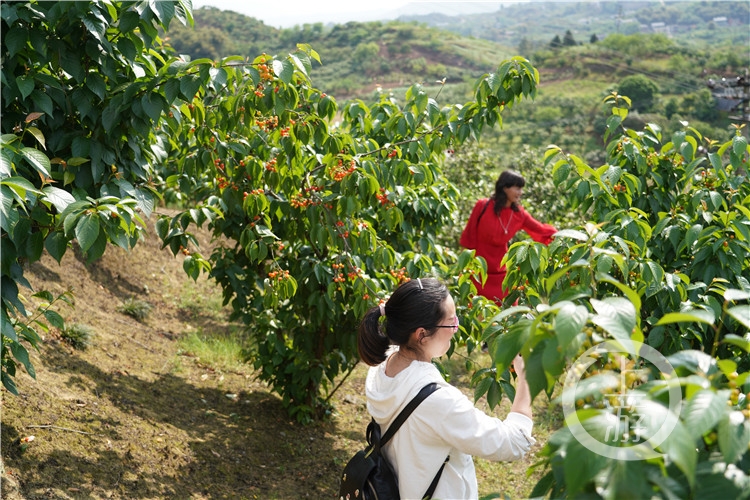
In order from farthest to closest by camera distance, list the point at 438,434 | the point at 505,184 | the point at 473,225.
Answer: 1. the point at 473,225
2. the point at 505,184
3. the point at 438,434

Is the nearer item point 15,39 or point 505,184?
point 15,39

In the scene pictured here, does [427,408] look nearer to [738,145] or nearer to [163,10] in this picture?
[163,10]

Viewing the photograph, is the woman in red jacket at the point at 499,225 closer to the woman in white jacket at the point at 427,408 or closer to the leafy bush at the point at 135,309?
the leafy bush at the point at 135,309

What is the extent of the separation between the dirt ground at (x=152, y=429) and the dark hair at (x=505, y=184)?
A: 1572 mm

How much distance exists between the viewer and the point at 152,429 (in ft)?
→ 13.7

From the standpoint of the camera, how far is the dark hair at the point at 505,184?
554 centimetres

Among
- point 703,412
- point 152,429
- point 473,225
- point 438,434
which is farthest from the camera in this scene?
point 473,225

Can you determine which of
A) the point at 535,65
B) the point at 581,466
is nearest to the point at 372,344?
the point at 581,466

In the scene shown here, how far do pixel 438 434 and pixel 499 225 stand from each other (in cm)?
382

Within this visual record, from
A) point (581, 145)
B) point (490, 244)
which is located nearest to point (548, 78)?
point (581, 145)

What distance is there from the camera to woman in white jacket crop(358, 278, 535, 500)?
1.99 m

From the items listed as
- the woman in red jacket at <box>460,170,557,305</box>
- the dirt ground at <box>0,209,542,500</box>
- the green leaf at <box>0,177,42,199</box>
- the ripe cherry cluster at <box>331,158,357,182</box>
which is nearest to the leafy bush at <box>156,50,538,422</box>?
the ripe cherry cluster at <box>331,158,357,182</box>

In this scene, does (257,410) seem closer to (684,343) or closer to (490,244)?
(490,244)

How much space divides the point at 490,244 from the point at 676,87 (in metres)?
38.6
